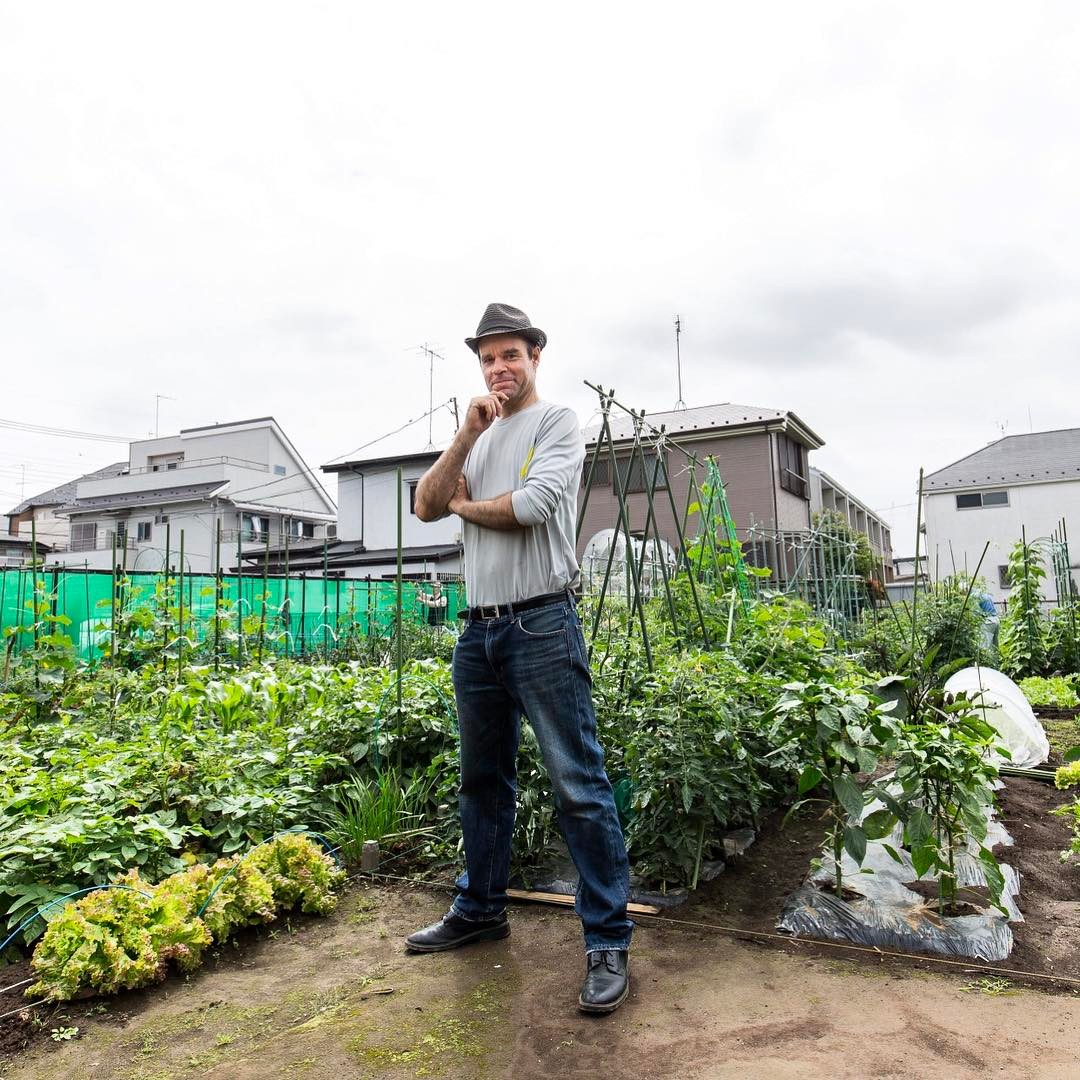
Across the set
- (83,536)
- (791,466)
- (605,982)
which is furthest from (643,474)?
→ (83,536)

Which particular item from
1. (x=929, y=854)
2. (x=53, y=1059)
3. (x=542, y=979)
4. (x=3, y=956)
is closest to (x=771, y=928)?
(x=929, y=854)

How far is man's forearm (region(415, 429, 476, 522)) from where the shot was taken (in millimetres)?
2188

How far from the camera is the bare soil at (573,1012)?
1632 millimetres

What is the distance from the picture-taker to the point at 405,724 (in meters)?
3.46

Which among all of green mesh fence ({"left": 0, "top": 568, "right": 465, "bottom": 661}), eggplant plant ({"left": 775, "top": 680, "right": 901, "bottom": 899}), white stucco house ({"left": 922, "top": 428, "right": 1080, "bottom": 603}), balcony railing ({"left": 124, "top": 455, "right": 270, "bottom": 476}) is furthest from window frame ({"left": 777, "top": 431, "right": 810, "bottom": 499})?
balcony railing ({"left": 124, "top": 455, "right": 270, "bottom": 476})

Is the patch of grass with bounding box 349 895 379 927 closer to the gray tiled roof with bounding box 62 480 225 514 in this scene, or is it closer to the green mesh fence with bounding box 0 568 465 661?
the green mesh fence with bounding box 0 568 465 661

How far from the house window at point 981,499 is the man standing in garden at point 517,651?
29032 millimetres

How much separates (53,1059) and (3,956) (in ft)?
2.12

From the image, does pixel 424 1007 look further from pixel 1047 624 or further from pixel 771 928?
pixel 1047 624

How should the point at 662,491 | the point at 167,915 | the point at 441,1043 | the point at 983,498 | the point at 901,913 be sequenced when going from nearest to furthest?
the point at 441,1043 → the point at 167,915 → the point at 901,913 → the point at 662,491 → the point at 983,498

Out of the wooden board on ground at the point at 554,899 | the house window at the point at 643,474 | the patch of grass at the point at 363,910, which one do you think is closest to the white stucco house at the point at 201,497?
the house window at the point at 643,474

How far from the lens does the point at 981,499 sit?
2730cm

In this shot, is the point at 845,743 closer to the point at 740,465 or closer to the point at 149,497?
the point at 740,465

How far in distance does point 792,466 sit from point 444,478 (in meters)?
19.6
